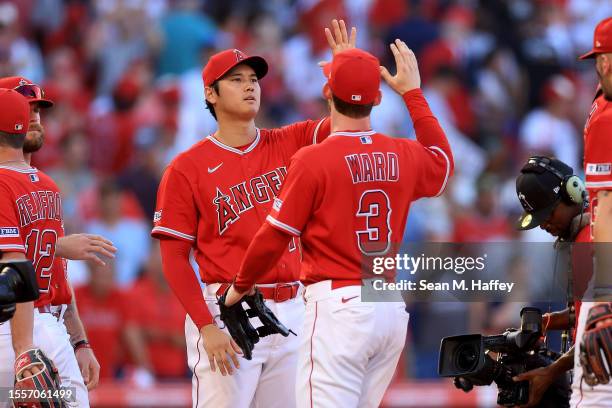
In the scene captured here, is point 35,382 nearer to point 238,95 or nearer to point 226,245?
point 226,245

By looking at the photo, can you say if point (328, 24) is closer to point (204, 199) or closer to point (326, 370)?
point (204, 199)

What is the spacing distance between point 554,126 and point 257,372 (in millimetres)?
6533

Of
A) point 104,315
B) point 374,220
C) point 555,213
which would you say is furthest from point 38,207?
point 104,315

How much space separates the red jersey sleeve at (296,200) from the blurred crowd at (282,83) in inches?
200

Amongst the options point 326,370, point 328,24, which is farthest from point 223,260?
point 328,24

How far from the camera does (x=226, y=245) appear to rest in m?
5.46

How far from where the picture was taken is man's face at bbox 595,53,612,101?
15.0 ft

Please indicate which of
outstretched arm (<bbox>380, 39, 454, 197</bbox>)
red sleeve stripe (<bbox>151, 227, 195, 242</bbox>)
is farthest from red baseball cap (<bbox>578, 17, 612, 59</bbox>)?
red sleeve stripe (<bbox>151, 227, 195, 242</bbox>)

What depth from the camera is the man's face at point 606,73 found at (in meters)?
4.59

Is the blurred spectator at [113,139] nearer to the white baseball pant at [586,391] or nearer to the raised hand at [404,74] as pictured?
the raised hand at [404,74]

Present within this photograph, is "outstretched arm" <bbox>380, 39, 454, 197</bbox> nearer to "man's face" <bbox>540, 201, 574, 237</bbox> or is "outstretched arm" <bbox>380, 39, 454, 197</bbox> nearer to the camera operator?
the camera operator

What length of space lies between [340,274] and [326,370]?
1.33ft

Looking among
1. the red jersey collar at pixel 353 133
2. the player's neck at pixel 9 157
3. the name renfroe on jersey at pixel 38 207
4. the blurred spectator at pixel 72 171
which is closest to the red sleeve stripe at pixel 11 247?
the name renfroe on jersey at pixel 38 207

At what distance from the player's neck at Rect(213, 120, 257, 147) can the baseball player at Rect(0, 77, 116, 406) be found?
78 cm
